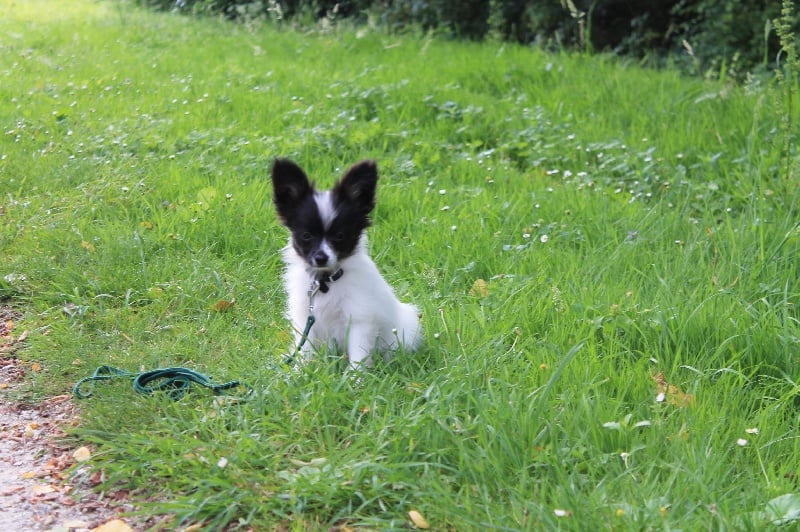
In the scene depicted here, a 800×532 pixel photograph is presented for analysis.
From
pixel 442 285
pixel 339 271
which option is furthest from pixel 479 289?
pixel 339 271

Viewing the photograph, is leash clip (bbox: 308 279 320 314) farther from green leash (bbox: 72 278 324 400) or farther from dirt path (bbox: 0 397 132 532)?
dirt path (bbox: 0 397 132 532)

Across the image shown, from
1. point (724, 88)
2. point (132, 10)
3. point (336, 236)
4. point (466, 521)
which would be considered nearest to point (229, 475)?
point (466, 521)

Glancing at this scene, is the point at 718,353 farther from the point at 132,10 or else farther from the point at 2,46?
the point at 132,10

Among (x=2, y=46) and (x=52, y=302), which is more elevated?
(x=2, y=46)

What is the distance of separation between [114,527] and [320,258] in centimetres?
130

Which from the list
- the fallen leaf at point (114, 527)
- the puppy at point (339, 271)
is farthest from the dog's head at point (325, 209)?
the fallen leaf at point (114, 527)

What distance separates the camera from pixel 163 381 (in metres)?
3.50

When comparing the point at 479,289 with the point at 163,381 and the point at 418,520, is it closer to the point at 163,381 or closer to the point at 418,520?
the point at 163,381

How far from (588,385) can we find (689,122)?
13.1 ft

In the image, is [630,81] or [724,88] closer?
[724,88]

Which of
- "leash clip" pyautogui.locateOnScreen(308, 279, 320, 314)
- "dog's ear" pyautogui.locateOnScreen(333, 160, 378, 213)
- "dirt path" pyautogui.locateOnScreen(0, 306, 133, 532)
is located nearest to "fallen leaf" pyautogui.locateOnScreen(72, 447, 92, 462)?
"dirt path" pyautogui.locateOnScreen(0, 306, 133, 532)

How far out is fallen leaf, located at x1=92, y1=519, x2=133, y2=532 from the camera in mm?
2738

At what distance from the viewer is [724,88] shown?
726 centimetres

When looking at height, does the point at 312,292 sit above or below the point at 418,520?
above
